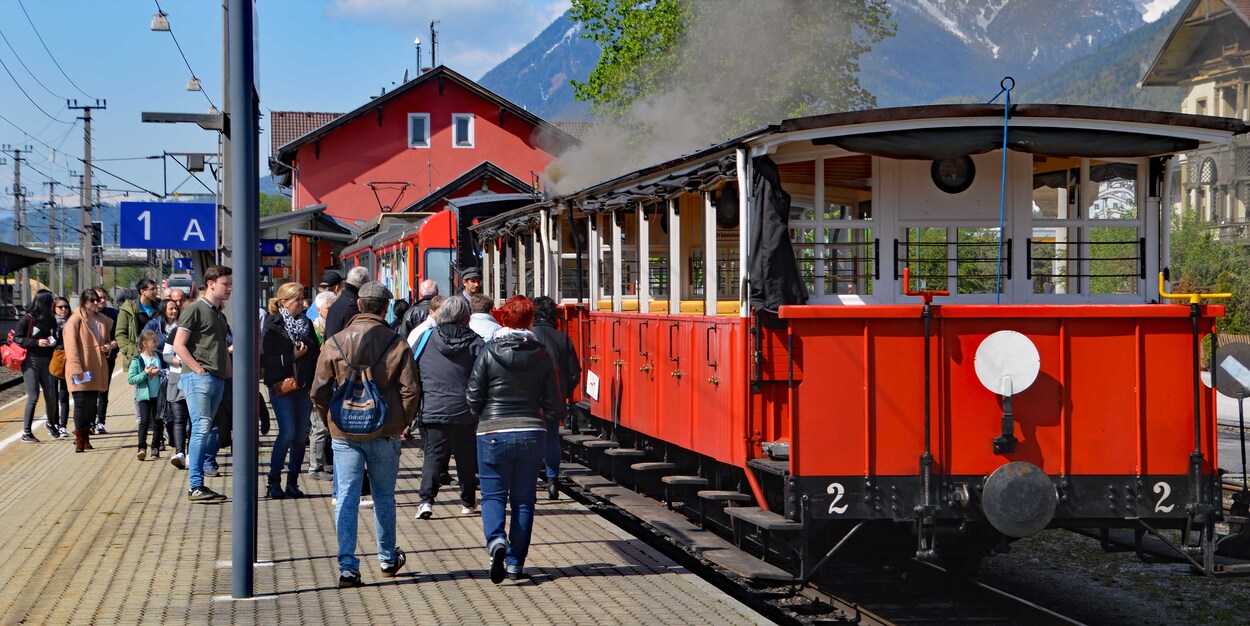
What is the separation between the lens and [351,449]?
7684mm

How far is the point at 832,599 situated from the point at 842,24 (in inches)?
1176

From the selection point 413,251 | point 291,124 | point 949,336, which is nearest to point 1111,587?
point 949,336

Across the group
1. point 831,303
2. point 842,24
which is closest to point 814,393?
point 831,303

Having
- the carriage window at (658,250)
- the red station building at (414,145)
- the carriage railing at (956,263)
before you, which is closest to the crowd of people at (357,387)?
the carriage window at (658,250)

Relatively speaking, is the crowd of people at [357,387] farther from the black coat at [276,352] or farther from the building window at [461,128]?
the building window at [461,128]

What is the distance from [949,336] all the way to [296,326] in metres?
5.67

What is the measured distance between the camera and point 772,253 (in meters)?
8.16

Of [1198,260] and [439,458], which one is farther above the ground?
[1198,260]

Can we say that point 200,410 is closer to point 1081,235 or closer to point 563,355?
point 563,355

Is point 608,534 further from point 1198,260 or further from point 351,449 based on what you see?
point 1198,260

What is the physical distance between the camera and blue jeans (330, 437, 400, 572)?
766 cm

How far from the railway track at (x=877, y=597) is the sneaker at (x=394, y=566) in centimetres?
195

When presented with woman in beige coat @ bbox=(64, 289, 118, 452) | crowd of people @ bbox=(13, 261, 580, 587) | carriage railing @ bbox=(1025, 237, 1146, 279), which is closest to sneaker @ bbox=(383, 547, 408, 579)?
crowd of people @ bbox=(13, 261, 580, 587)

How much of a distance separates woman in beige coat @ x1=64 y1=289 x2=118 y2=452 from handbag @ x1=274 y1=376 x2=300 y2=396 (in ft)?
15.8
